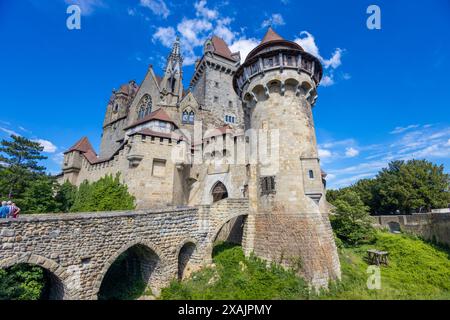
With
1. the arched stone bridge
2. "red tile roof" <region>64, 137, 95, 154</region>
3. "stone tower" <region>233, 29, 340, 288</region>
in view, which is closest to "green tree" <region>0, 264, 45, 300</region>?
the arched stone bridge

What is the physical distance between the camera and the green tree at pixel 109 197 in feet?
50.7

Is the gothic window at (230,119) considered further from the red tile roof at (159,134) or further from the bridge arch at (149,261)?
the bridge arch at (149,261)

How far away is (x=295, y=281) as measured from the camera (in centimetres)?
1002

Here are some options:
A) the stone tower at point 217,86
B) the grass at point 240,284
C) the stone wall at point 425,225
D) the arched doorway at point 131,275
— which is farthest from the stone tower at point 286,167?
the stone wall at point 425,225

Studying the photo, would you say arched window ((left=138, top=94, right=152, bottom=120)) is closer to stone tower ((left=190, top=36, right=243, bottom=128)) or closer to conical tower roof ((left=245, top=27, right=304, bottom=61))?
stone tower ((left=190, top=36, right=243, bottom=128))

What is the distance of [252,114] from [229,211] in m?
6.67

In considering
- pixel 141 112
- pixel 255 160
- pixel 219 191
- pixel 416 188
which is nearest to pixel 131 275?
pixel 219 191

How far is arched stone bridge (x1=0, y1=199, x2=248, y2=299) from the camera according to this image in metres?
7.00

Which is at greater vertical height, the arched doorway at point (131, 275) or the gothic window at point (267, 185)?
the gothic window at point (267, 185)

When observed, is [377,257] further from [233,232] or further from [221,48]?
[221,48]

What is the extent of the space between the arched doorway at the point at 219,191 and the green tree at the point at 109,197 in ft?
23.6

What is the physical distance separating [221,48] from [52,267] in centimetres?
3638
